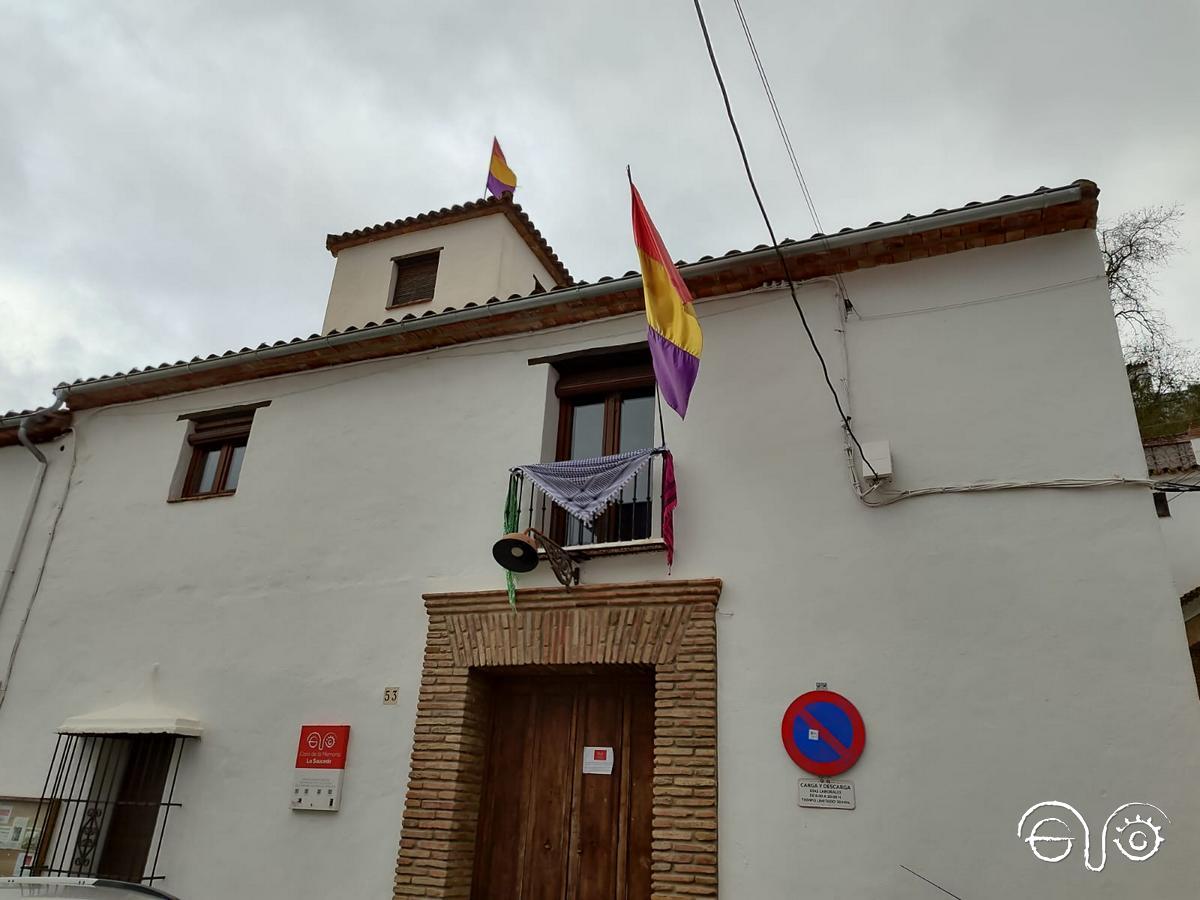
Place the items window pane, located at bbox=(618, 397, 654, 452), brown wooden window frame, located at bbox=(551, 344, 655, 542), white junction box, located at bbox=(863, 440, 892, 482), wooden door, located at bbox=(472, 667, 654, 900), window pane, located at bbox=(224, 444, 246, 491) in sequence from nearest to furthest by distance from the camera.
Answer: white junction box, located at bbox=(863, 440, 892, 482) → wooden door, located at bbox=(472, 667, 654, 900) → window pane, located at bbox=(618, 397, 654, 452) → brown wooden window frame, located at bbox=(551, 344, 655, 542) → window pane, located at bbox=(224, 444, 246, 491)

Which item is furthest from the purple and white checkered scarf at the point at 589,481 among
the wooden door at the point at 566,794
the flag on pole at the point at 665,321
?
the wooden door at the point at 566,794

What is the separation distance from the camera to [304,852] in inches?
240

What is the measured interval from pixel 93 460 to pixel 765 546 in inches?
272

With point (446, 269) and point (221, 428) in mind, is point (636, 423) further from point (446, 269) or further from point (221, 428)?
point (446, 269)

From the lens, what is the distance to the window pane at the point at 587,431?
6.84 m

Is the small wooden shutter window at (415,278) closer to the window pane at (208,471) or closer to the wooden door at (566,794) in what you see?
the window pane at (208,471)

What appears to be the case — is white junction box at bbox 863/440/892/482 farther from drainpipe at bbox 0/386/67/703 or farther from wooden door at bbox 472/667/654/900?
drainpipe at bbox 0/386/67/703

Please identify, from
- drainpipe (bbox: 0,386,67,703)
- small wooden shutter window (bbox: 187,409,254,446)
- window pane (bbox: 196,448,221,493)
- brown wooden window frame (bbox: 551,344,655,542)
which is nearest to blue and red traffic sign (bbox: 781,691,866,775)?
brown wooden window frame (bbox: 551,344,655,542)

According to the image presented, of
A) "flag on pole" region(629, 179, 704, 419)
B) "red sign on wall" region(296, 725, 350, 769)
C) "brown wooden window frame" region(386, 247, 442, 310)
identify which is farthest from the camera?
"brown wooden window frame" region(386, 247, 442, 310)

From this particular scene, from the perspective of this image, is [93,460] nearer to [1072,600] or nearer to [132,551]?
[132,551]

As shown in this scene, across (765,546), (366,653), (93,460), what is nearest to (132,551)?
(93,460)

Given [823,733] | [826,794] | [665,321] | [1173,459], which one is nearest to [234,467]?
[665,321]

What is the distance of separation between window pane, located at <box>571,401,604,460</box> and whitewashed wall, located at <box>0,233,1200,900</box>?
364mm

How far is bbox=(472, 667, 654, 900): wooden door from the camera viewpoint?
5660mm
